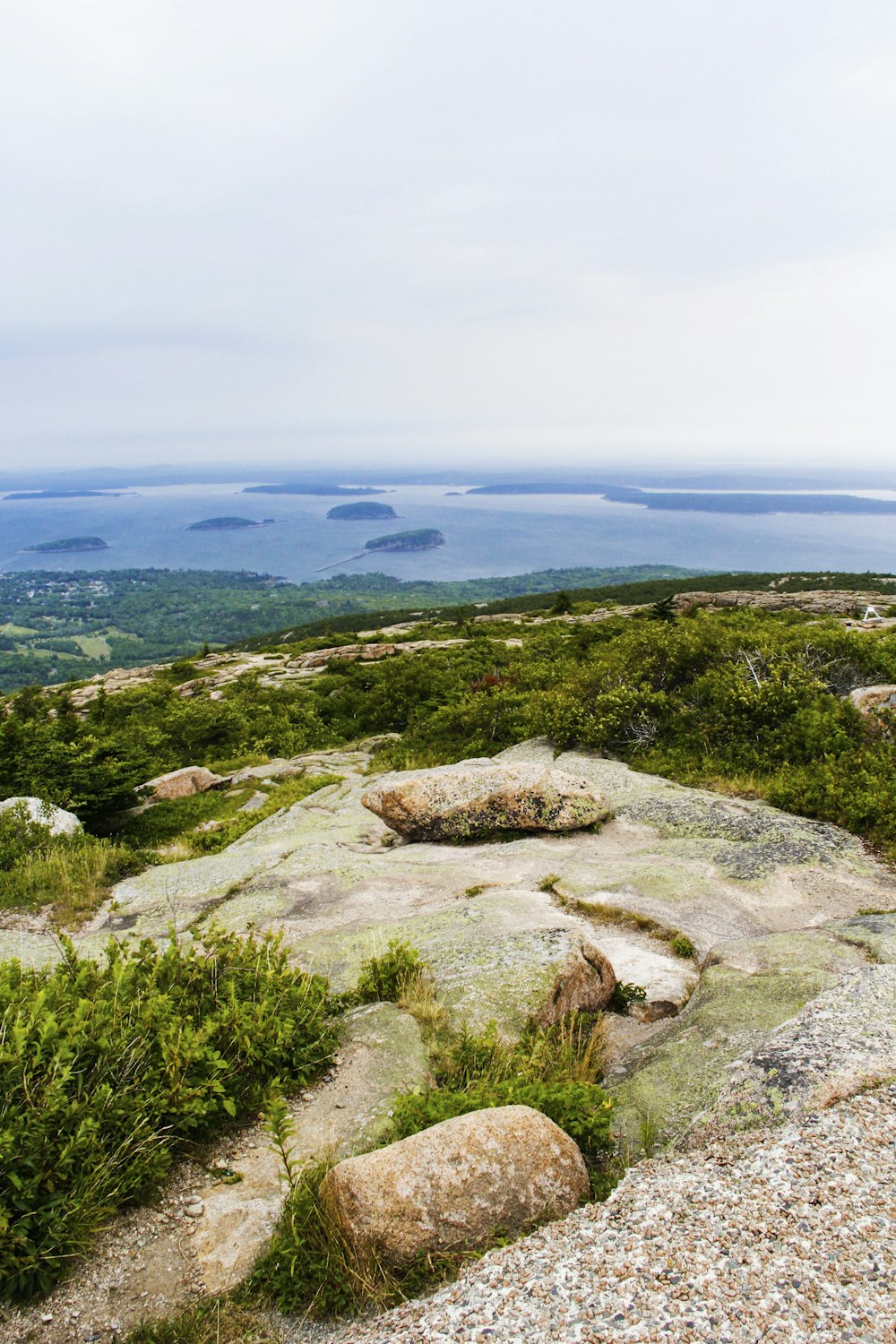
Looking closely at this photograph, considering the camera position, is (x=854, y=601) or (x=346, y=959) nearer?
(x=346, y=959)

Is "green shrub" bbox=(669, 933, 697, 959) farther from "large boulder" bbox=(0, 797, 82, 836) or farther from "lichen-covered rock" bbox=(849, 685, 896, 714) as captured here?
"large boulder" bbox=(0, 797, 82, 836)

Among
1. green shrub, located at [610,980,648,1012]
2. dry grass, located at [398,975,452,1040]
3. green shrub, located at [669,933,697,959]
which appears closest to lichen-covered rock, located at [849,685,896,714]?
green shrub, located at [669,933,697,959]

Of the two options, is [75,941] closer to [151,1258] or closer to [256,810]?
[151,1258]

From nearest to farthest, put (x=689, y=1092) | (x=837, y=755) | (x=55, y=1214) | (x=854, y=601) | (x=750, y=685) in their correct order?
(x=55, y=1214) < (x=689, y=1092) < (x=837, y=755) < (x=750, y=685) < (x=854, y=601)

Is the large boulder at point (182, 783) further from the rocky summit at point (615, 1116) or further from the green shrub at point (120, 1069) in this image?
the green shrub at point (120, 1069)


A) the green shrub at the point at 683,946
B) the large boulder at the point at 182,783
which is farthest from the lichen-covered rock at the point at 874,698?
the large boulder at the point at 182,783

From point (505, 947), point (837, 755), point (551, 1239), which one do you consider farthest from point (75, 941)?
point (837, 755)
